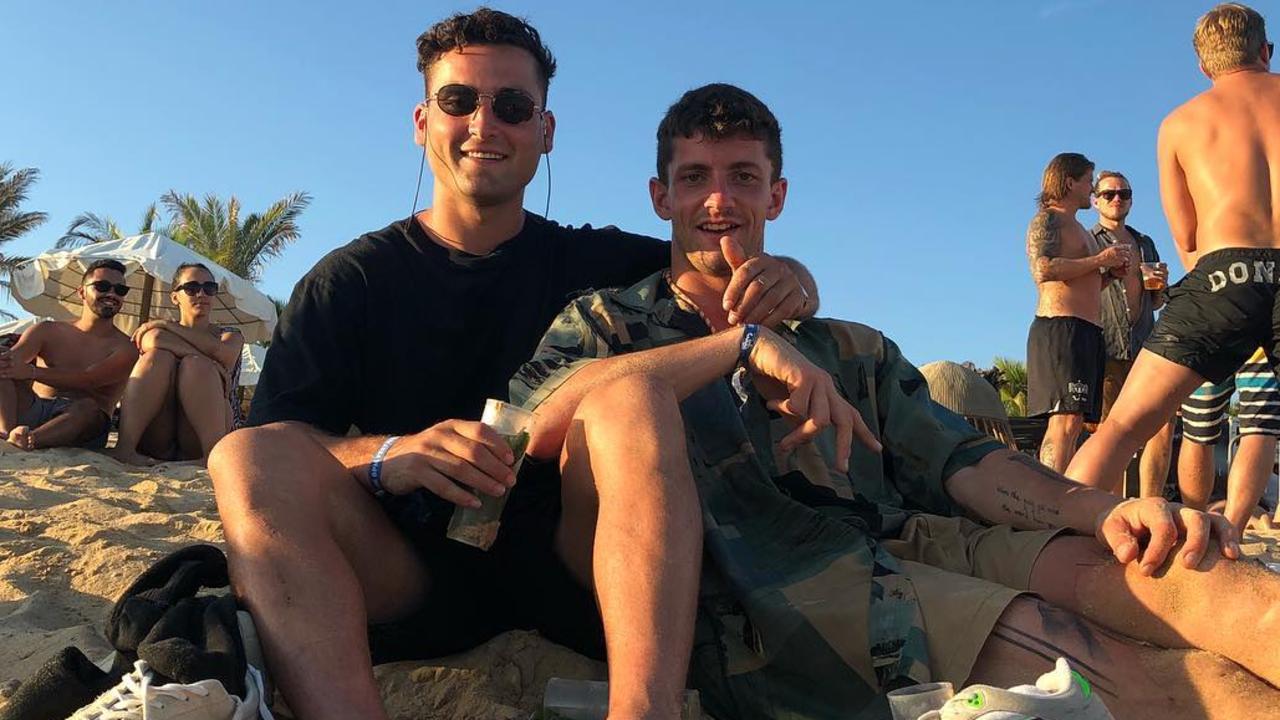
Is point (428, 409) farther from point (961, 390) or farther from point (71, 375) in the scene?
point (961, 390)

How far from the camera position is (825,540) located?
79.2 inches

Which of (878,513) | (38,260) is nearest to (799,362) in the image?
(878,513)

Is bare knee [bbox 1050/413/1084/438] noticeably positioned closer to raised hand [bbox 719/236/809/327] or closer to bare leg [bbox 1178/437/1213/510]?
bare leg [bbox 1178/437/1213/510]

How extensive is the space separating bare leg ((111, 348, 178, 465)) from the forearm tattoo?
5.66 m

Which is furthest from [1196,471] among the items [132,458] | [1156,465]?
[132,458]

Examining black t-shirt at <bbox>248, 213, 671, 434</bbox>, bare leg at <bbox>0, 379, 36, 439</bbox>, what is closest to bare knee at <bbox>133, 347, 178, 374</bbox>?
bare leg at <bbox>0, 379, 36, 439</bbox>

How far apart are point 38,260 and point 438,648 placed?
11169mm

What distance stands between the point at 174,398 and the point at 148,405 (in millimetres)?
252

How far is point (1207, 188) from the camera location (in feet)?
13.2

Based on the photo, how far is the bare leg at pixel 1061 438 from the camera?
19.2 ft

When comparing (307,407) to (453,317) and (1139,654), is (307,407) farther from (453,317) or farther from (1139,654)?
(1139,654)

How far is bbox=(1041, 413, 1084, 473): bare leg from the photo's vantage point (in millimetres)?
5840

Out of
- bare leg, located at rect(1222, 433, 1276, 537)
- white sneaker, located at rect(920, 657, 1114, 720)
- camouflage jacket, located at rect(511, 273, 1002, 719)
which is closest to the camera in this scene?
white sneaker, located at rect(920, 657, 1114, 720)

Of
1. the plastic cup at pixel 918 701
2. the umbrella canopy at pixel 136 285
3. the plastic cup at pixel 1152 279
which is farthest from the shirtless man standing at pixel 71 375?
the plastic cup at pixel 1152 279
